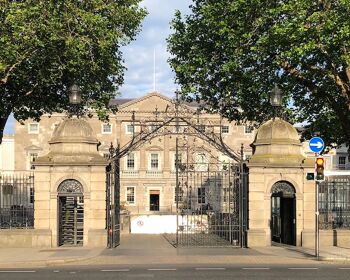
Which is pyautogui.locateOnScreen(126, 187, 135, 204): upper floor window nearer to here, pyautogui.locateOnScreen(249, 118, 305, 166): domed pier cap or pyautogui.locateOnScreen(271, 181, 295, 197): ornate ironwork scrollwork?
pyautogui.locateOnScreen(249, 118, 305, 166): domed pier cap

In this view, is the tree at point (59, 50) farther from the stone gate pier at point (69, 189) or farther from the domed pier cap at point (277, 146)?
the domed pier cap at point (277, 146)

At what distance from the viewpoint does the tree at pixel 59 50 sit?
24.9m

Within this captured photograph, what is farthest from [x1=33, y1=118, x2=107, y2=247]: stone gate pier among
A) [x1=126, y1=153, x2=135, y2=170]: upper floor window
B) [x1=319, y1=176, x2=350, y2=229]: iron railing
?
[x1=126, y1=153, x2=135, y2=170]: upper floor window

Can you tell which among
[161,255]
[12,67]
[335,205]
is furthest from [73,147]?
[335,205]

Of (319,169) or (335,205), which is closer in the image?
(319,169)

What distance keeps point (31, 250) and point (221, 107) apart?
15444 mm

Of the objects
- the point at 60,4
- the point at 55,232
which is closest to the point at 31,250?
the point at 55,232

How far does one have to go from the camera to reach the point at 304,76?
91.9 ft

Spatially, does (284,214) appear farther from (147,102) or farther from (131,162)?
(131,162)

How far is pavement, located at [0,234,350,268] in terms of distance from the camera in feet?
60.8

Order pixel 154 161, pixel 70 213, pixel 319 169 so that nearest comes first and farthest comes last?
pixel 319 169 < pixel 70 213 < pixel 154 161

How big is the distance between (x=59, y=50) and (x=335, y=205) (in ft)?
46.1

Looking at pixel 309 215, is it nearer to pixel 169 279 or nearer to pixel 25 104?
pixel 169 279

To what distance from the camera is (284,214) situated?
25.7 meters
